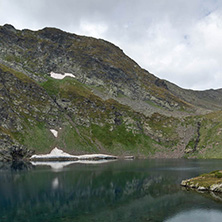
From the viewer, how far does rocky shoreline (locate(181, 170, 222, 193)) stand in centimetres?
6619

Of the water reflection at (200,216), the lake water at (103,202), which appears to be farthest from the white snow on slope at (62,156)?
the water reflection at (200,216)

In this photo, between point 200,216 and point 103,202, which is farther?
point 103,202

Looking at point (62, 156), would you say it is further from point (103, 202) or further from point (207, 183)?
point (103, 202)

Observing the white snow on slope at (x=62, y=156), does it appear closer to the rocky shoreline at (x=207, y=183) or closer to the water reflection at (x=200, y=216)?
the rocky shoreline at (x=207, y=183)

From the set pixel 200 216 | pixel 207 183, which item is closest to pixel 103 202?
pixel 200 216

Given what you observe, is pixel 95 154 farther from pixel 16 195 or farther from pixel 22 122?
pixel 16 195

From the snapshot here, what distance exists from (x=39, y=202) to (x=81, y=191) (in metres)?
16.0

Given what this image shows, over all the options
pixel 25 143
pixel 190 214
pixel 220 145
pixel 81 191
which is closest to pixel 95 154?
pixel 25 143

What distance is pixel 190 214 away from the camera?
45.1 m

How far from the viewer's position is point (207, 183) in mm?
69812

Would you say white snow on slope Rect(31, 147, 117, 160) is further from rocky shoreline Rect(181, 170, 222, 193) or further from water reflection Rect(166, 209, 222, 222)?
water reflection Rect(166, 209, 222, 222)

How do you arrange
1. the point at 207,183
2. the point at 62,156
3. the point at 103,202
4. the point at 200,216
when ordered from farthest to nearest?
the point at 62,156, the point at 207,183, the point at 103,202, the point at 200,216

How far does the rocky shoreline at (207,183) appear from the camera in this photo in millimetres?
66188

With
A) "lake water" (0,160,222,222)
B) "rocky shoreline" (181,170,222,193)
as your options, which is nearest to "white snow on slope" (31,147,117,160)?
"lake water" (0,160,222,222)
